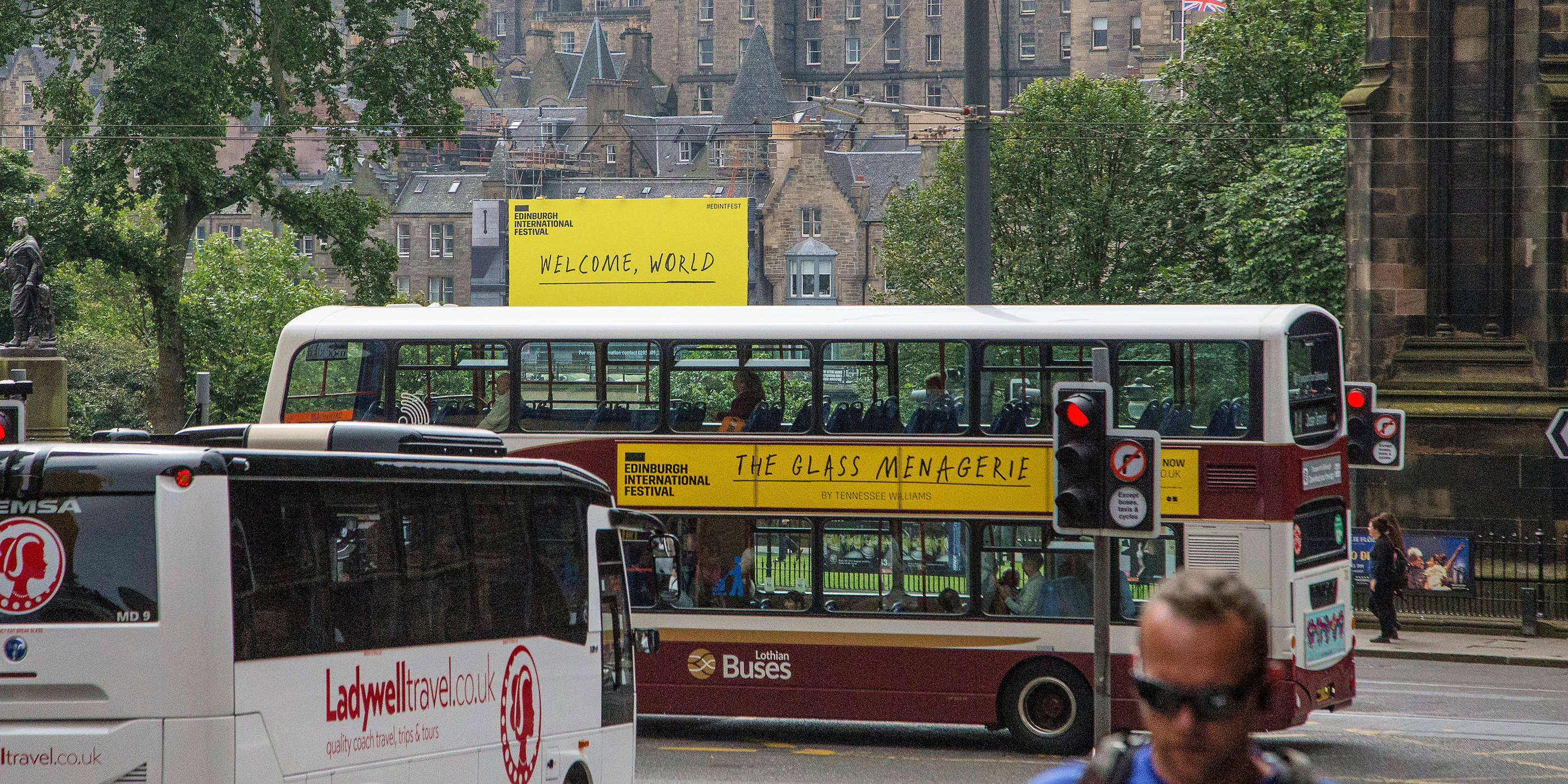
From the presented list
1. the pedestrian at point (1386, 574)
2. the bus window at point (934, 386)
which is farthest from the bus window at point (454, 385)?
the pedestrian at point (1386, 574)

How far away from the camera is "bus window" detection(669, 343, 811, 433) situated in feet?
47.9

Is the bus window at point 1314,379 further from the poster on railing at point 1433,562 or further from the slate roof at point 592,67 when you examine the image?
the slate roof at point 592,67

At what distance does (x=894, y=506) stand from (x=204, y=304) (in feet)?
97.4

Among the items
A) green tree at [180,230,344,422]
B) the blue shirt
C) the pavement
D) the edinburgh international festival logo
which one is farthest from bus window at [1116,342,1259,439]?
green tree at [180,230,344,422]

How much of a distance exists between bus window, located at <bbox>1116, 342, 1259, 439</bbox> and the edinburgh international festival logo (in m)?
3.90

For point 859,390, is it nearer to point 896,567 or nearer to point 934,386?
point 934,386

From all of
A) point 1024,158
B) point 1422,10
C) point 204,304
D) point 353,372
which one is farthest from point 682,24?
point 353,372

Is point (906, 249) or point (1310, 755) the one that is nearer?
point (1310, 755)

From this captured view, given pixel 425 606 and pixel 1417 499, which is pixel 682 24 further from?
pixel 425 606

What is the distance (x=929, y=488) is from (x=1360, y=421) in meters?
4.30

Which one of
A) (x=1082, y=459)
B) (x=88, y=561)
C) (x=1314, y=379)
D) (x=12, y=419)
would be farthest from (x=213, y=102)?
(x=88, y=561)

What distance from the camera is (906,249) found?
72625mm

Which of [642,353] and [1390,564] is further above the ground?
[642,353]

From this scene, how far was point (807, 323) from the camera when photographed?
1470cm
